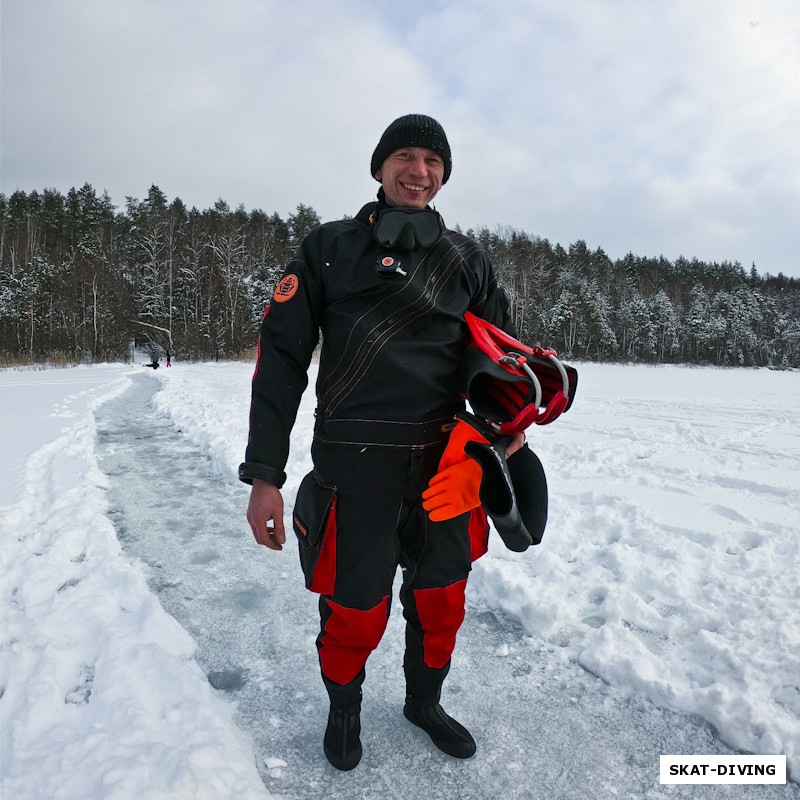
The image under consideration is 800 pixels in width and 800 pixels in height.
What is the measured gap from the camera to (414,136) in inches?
64.6

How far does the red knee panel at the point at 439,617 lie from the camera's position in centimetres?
163

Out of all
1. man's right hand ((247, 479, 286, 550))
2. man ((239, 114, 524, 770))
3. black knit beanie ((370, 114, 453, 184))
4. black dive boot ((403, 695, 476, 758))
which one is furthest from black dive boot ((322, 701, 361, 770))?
black knit beanie ((370, 114, 453, 184))

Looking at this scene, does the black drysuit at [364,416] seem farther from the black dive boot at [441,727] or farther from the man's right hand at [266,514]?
the black dive boot at [441,727]

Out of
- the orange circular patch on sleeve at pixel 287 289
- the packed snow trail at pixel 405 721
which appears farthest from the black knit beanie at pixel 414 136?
the packed snow trail at pixel 405 721

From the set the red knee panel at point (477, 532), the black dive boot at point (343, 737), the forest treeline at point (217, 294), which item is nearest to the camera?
the black dive boot at point (343, 737)

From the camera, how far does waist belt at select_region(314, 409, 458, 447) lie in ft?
4.99

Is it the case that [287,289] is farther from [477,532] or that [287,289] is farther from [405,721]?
[405,721]

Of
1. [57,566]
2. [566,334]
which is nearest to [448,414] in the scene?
[57,566]

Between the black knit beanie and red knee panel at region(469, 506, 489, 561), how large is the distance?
3.88ft

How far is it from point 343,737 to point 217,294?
123 ft

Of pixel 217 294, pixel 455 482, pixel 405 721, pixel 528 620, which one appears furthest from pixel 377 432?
pixel 217 294

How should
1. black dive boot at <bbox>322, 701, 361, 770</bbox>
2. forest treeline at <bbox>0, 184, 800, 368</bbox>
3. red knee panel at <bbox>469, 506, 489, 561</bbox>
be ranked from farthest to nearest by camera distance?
forest treeline at <bbox>0, 184, 800, 368</bbox> → red knee panel at <bbox>469, 506, 489, 561</bbox> → black dive boot at <bbox>322, 701, 361, 770</bbox>

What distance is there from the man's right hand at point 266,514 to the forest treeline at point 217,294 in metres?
31.7

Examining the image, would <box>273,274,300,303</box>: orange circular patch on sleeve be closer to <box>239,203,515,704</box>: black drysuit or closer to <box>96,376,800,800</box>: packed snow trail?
<box>239,203,515,704</box>: black drysuit
